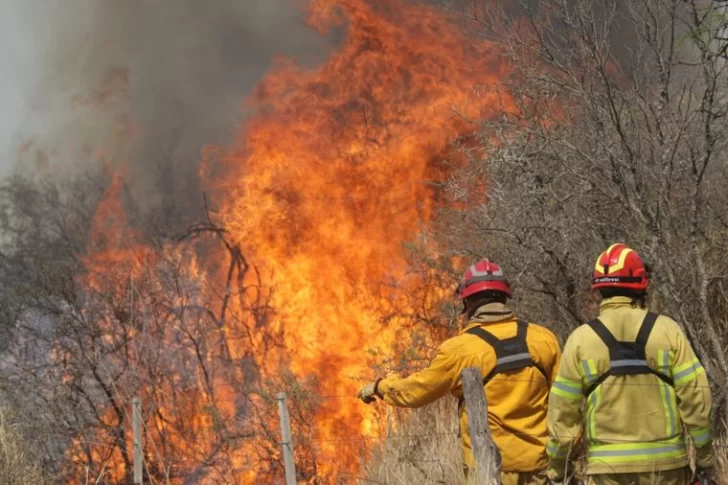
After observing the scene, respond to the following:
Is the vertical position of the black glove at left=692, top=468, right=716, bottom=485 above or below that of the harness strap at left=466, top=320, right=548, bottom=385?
below

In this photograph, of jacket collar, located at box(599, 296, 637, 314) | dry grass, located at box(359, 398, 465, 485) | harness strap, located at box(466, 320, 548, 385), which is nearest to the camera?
jacket collar, located at box(599, 296, 637, 314)

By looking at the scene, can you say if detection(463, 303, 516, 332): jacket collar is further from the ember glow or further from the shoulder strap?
the ember glow

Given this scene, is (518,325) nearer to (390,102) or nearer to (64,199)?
(390,102)

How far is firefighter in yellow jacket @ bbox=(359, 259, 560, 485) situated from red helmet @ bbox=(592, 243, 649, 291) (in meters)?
0.56

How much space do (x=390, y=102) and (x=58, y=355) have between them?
21.0ft

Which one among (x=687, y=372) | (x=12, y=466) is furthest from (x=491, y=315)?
(x=12, y=466)

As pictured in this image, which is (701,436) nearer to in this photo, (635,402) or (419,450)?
(635,402)

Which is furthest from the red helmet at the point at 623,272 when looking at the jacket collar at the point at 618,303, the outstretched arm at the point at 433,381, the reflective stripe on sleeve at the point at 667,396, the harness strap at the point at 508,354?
Answer: the outstretched arm at the point at 433,381

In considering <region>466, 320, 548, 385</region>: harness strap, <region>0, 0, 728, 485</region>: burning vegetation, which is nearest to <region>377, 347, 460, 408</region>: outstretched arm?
<region>466, 320, 548, 385</region>: harness strap

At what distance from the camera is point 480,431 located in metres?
3.74

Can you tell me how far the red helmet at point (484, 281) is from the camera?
4.00 metres

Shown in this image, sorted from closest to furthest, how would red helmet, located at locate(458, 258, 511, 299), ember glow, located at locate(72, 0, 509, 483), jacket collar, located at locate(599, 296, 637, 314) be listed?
jacket collar, located at locate(599, 296, 637, 314)
red helmet, located at locate(458, 258, 511, 299)
ember glow, located at locate(72, 0, 509, 483)

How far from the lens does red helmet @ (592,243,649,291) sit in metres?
3.49

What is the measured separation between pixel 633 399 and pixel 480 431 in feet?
2.39
